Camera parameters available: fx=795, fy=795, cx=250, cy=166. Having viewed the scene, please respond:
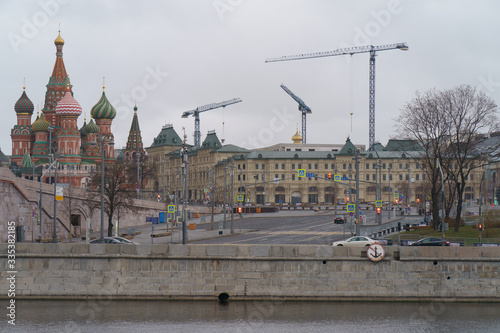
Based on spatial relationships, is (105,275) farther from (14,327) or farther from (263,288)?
(263,288)

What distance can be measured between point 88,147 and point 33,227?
10969 centimetres

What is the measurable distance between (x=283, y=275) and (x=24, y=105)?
499ft

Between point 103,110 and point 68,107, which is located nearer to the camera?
point 68,107

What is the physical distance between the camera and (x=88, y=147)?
186m

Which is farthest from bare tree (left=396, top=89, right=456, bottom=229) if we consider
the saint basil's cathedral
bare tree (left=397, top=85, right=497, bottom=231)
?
the saint basil's cathedral

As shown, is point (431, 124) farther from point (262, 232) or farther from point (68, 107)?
point (68, 107)

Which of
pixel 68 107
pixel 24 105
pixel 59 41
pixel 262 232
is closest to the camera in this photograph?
pixel 262 232

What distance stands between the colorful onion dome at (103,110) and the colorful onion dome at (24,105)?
15.4 metres

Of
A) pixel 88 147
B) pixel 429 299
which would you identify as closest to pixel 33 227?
pixel 429 299

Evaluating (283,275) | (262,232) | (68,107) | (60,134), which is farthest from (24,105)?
(283,275)

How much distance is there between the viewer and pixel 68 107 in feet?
561

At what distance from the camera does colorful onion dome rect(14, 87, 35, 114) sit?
185750mm

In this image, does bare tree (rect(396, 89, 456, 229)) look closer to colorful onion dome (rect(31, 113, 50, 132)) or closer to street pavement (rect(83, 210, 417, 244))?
street pavement (rect(83, 210, 417, 244))

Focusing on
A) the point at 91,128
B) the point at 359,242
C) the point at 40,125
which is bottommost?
the point at 359,242
